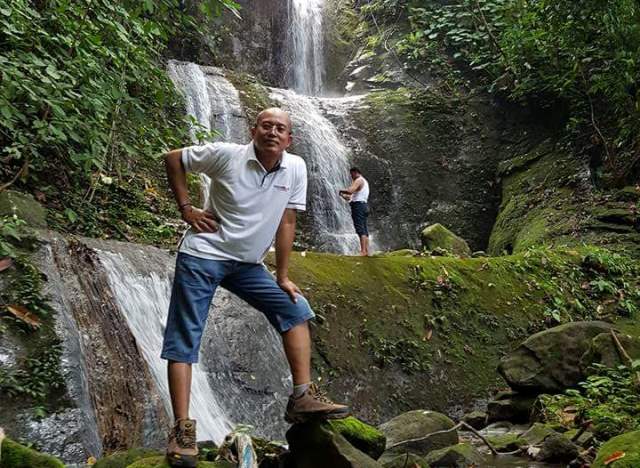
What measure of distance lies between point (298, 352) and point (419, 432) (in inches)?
90.2

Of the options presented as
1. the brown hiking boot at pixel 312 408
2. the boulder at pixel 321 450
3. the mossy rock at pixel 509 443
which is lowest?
the mossy rock at pixel 509 443

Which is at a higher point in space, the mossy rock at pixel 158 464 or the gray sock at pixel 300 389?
the gray sock at pixel 300 389

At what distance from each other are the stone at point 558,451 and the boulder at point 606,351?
66.6 inches

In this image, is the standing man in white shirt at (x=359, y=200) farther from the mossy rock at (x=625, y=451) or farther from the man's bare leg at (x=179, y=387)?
the man's bare leg at (x=179, y=387)

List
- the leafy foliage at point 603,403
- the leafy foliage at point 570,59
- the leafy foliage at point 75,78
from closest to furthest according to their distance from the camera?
the leafy foliage at point 75,78, the leafy foliage at point 603,403, the leafy foliage at point 570,59

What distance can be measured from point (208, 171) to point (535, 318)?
662 cm

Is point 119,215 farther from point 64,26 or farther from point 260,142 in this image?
point 260,142

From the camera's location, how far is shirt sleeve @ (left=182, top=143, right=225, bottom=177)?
3195 millimetres

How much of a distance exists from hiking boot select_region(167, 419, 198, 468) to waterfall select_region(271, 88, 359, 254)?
8876mm

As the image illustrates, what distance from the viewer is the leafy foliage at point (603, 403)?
16.2 ft

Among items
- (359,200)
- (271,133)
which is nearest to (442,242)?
(359,200)

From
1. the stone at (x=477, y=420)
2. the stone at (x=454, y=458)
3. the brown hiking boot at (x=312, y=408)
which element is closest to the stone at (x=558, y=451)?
the stone at (x=454, y=458)

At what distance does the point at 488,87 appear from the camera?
52.3 feet

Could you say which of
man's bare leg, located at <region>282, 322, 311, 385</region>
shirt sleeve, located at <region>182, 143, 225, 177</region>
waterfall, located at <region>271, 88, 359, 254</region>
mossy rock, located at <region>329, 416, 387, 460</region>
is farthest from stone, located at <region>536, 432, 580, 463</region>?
waterfall, located at <region>271, 88, 359, 254</region>
